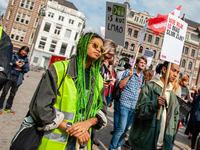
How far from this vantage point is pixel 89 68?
1.98 m

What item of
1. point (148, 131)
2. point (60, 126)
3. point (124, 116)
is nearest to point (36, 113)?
point (60, 126)

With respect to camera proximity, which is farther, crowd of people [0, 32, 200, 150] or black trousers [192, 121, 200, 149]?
black trousers [192, 121, 200, 149]

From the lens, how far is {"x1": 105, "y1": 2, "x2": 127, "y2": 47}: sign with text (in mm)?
3686

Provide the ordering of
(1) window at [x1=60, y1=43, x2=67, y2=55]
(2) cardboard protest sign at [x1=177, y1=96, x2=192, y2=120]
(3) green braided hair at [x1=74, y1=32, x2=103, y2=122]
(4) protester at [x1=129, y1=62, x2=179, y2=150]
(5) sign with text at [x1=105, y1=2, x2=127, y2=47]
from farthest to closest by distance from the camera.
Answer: (1) window at [x1=60, y1=43, x2=67, y2=55], (5) sign with text at [x1=105, y1=2, x2=127, y2=47], (2) cardboard protest sign at [x1=177, y1=96, x2=192, y2=120], (4) protester at [x1=129, y1=62, x2=179, y2=150], (3) green braided hair at [x1=74, y1=32, x2=103, y2=122]

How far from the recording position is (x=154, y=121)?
2.38 m

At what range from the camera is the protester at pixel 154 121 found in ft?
7.57

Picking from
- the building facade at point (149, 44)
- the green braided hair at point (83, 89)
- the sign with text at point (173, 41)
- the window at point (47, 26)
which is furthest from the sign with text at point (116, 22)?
the window at point (47, 26)

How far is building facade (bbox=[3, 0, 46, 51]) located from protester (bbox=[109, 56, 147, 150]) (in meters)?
36.9

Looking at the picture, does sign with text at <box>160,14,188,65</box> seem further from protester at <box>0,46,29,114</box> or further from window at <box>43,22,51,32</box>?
window at <box>43,22,51,32</box>

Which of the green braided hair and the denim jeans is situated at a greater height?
the green braided hair

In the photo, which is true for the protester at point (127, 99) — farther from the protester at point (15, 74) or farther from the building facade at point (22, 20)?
the building facade at point (22, 20)

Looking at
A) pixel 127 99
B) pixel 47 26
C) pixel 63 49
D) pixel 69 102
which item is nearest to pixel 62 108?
pixel 69 102

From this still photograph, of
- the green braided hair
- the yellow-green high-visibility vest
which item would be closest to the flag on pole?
the green braided hair

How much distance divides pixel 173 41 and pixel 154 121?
4.01 ft
